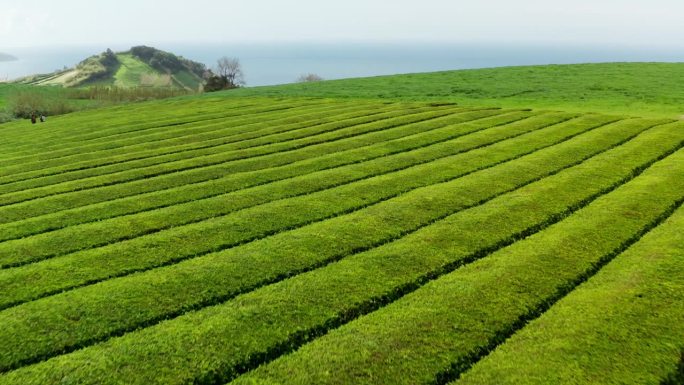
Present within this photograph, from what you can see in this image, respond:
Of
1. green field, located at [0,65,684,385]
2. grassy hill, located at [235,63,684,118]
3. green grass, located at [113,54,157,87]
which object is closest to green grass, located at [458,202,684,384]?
green field, located at [0,65,684,385]

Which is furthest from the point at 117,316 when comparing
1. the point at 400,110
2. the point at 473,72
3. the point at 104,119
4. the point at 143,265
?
the point at 473,72

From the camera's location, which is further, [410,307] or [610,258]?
[610,258]

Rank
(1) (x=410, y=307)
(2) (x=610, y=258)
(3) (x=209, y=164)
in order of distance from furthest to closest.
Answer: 1. (3) (x=209, y=164)
2. (2) (x=610, y=258)
3. (1) (x=410, y=307)

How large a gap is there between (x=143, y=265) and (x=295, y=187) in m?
8.01

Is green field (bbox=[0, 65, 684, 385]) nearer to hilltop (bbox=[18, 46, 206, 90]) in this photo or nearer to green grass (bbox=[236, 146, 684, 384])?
green grass (bbox=[236, 146, 684, 384])

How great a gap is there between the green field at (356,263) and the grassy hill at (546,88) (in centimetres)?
1597

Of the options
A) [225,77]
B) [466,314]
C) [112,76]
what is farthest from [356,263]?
[112,76]

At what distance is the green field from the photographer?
31.1 ft

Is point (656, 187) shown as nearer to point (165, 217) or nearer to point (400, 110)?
point (165, 217)

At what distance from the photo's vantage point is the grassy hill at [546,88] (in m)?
42.1

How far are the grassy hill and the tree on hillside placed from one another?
31342mm

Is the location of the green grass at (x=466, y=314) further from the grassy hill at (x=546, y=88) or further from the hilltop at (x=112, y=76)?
the hilltop at (x=112, y=76)

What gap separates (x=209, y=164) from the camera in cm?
2567

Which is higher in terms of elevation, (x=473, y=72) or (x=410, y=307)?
(x=473, y=72)
